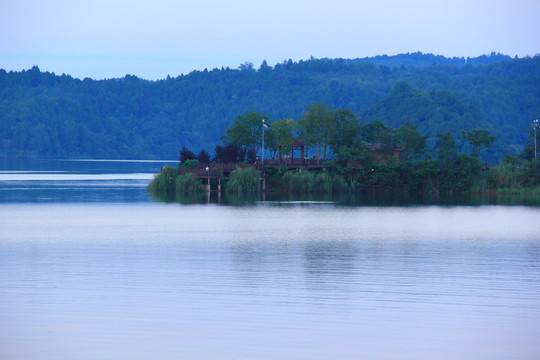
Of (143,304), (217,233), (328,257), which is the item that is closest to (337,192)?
(217,233)

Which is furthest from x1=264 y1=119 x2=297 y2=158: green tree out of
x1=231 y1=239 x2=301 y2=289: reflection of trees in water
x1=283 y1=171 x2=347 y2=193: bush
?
x1=231 y1=239 x2=301 y2=289: reflection of trees in water

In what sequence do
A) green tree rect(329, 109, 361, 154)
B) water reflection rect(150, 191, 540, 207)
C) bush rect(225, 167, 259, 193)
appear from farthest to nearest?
green tree rect(329, 109, 361, 154) < bush rect(225, 167, 259, 193) < water reflection rect(150, 191, 540, 207)

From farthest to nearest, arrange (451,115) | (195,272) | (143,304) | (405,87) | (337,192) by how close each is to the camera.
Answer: (405,87) → (451,115) → (337,192) → (195,272) → (143,304)

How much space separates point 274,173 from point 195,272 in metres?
50.9

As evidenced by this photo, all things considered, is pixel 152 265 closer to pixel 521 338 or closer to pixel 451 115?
pixel 521 338

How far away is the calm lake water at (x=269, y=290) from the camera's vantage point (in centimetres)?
1569

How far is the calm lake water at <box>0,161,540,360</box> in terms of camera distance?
1569cm

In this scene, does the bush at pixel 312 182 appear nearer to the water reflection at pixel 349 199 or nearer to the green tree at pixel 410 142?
the water reflection at pixel 349 199

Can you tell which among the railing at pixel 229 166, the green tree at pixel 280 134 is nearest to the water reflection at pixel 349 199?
the railing at pixel 229 166

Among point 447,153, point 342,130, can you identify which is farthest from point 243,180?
point 447,153

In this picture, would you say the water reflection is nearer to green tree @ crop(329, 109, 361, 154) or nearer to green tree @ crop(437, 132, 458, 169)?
green tree @ crop(437, 132, 458, 169)

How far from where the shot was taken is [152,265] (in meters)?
25.9

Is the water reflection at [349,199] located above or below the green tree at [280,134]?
below

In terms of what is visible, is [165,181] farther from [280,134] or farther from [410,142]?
[410,142]
